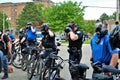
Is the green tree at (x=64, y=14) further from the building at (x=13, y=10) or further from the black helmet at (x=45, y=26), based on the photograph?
the black helmet at (x=45, y=26)

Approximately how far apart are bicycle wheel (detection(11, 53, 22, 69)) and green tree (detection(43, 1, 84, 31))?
5103 centimetres

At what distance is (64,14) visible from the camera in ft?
218

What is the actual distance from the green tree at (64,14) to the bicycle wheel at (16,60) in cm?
5103

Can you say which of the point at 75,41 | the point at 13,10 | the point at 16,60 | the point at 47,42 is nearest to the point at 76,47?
the point at 75,41

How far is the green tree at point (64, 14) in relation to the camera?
6675cm

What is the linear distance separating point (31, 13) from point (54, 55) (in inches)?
3232

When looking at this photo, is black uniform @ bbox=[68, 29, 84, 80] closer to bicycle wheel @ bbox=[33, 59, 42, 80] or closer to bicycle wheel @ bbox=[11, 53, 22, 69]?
bicycle wheel @ bbox=[33, 59, 42, 80]

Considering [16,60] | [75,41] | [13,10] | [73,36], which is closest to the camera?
[73,36]

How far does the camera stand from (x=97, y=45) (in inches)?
231

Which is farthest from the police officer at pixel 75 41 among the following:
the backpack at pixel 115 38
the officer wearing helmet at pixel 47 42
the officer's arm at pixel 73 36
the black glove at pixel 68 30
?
the backpack at pixel 115 38

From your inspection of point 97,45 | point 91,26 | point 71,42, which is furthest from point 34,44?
point 91,26

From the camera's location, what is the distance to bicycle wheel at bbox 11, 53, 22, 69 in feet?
48.1

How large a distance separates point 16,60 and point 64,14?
51.8 metres

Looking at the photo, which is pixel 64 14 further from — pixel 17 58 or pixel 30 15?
pixel 17 58
